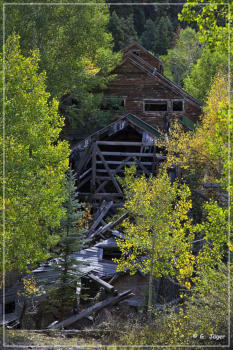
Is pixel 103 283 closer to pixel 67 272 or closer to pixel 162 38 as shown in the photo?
pixel 67 272

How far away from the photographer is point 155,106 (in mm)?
33500

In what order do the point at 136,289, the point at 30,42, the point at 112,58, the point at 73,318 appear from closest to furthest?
the point at 73,318, the point at 136,289, the point at 30,42, the point at 112,58

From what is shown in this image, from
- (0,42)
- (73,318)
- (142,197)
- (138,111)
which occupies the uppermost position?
(0,42)

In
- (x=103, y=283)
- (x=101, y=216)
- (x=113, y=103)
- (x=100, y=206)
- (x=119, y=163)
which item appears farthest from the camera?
(x=113, y=103)

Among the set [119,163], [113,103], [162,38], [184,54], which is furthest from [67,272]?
[162,38]

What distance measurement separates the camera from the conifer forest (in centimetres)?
1024

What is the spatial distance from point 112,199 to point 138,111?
1099 cm

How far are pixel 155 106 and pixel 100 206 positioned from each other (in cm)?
1315

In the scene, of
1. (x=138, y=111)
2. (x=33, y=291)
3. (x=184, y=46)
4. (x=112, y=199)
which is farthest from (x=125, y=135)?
(x=184, y=46)

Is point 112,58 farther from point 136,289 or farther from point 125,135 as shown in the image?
point 136,289

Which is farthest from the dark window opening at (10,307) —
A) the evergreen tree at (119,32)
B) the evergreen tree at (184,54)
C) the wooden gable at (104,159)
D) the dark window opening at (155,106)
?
the evergreen tree at (184,54)

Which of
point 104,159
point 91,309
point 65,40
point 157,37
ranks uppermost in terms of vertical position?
point 157,37

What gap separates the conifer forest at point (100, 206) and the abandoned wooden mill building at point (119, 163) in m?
0.09

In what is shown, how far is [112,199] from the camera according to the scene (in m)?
24.8
